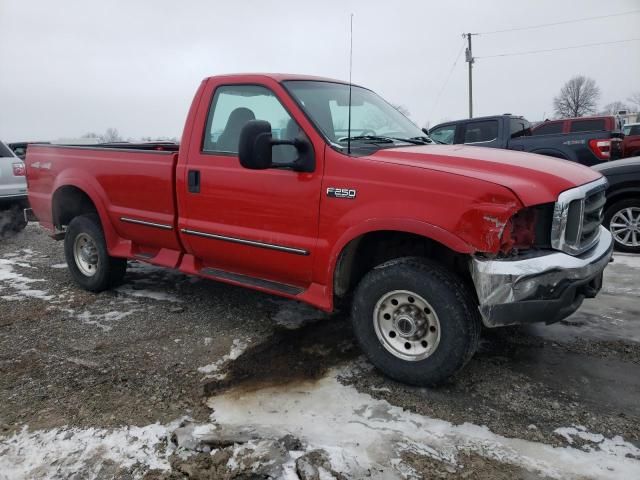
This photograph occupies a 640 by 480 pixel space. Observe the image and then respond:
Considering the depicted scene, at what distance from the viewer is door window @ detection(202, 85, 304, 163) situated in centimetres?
366

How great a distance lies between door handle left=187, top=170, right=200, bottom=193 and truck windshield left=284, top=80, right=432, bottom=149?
3.32 ft

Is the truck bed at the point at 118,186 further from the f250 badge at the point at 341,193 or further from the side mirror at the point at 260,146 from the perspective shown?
the f250 badge at the point at 341,193

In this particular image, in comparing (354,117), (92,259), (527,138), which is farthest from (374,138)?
(527,138)

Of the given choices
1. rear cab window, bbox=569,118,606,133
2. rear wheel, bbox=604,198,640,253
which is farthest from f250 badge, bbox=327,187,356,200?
rear cab window, bbox=569,118,606,133

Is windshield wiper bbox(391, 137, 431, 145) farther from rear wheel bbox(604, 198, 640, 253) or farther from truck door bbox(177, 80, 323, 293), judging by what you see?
rear wheel bbox(604, 198, 640, 253)

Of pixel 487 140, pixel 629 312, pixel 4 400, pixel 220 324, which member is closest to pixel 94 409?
pixel 4 400

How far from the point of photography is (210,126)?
4043mm

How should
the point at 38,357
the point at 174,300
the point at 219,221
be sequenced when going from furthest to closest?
the point at 174,300 < the point at 219,221 < the point at 38,357

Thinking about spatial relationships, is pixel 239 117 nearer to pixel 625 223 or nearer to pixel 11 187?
pixel 625 223

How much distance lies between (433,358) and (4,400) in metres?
2.65

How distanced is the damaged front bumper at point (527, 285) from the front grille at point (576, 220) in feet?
0.31

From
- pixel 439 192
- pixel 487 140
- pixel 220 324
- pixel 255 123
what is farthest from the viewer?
pixel 487 140

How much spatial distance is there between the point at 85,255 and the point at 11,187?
351 cm

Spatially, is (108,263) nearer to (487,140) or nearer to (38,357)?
(38,357)
